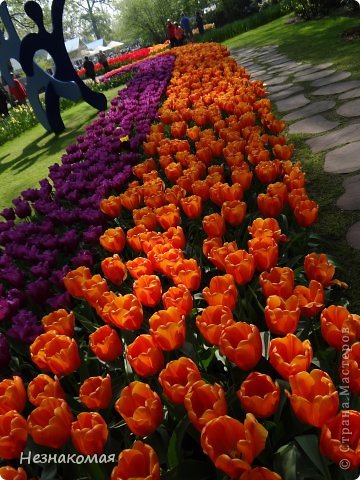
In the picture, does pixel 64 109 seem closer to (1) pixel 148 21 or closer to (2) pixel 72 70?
(2) pixel 72 70

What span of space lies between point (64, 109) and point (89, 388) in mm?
14843

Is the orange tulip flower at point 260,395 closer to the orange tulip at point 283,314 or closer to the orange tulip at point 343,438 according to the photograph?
the orange tulip at point 343,438

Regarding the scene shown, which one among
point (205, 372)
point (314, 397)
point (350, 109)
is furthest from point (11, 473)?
point (350, 109)

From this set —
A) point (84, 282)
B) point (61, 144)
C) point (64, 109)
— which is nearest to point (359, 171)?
point (84, 282)

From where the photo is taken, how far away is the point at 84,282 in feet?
6.67

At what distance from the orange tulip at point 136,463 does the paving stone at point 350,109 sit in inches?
177

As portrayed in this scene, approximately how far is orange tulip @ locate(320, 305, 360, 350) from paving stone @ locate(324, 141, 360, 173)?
7.75ft

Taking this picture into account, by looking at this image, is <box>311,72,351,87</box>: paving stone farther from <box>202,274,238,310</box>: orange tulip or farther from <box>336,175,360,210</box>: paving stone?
<box>202,274,238,310</box>: orange tulip

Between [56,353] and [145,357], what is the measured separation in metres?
0.36

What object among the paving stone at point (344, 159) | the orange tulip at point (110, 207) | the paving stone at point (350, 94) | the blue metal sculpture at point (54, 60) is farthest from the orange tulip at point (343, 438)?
the blue metal sculpture at point (54, 60)

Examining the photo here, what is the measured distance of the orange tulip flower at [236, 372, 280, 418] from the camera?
1.20 meters

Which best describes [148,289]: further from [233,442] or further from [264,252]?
[233,442]

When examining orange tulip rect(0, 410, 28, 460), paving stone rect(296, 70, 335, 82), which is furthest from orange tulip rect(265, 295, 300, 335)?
paving stone rect(296, 70, 335, 82)

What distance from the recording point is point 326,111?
520 cm
